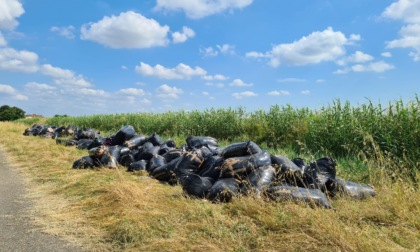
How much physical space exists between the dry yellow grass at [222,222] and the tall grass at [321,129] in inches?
60.9

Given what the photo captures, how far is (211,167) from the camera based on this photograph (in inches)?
261

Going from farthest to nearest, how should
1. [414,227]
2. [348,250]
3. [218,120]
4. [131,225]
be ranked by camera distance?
[218,120]
[131,225]
[414,227]
[348,250]

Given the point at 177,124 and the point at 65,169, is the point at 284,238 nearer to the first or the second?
the point at 65,169

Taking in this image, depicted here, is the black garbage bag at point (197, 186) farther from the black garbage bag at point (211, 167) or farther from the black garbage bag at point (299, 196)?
the black garbage bag at point (299, 196)

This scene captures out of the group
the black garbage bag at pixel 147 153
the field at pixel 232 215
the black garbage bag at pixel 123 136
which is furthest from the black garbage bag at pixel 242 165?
the black garbage bag at pixel 123 136

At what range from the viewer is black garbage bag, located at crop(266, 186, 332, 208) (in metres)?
4.85

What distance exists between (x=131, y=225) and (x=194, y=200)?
138cm

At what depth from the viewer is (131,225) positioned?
14.2 ft

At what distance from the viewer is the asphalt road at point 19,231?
13.3 ft

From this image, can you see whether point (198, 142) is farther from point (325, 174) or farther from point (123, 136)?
point (325, 174)

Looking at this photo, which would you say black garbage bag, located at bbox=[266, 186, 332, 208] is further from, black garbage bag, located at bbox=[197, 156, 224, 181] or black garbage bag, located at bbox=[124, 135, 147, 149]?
black garbage bag, located at bbox=[124, 135, 147, 149]

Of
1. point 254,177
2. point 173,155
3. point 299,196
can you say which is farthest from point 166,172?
→ point 299,196

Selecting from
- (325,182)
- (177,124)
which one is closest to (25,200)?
(325,182)

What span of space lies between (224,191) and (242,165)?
78cm
